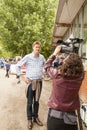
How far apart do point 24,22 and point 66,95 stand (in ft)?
83.5

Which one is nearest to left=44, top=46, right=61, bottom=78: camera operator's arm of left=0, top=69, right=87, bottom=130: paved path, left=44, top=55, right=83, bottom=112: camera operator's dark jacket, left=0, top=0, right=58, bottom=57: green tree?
left=44, top=55, right=83, bottom=112: camera operator's dark jacket

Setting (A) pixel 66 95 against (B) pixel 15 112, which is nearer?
(A) pixel 66 95

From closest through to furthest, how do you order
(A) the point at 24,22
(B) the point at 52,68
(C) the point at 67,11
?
(B) the point at 52,68 → (C) the point at 67,11 → (A) the point at 24,22

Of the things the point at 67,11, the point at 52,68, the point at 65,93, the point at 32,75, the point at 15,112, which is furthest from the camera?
the point at 67,11

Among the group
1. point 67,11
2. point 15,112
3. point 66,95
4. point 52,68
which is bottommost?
point 15,112

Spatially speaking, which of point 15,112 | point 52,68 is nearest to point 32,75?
point 15,112

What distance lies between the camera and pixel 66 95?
11.7 ft

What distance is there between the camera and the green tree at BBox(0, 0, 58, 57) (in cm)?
2827

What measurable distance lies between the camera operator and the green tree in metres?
24.5

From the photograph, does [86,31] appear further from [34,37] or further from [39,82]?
[34,37]

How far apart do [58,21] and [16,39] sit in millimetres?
16669

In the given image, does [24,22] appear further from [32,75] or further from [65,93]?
[65,93]

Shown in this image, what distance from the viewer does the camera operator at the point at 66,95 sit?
3.54 meters

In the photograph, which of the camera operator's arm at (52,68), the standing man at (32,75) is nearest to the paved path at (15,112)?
the standing man at (32,75)
